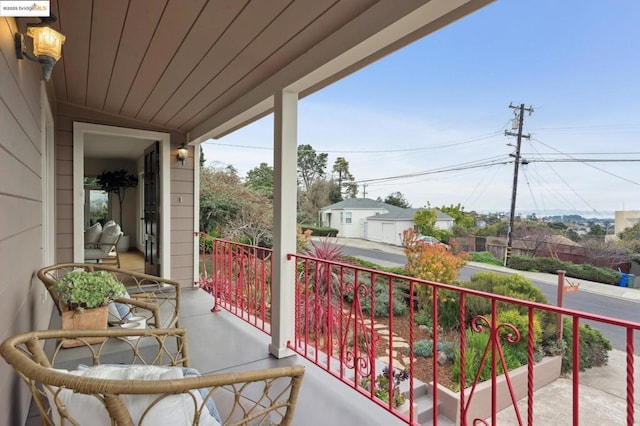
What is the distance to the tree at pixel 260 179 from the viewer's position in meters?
12.0

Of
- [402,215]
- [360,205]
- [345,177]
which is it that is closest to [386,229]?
[402,215]

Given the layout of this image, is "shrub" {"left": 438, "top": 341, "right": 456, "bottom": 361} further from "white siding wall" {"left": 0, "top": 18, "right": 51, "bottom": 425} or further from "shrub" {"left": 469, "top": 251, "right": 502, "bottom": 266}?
"shrub" {"left": 469, "top": 251, "right": 502, "bottom": 266}

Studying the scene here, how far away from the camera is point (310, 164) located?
55.9ft

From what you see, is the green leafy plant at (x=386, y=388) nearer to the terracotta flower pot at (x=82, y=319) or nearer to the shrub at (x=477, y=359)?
the shrub at (x=477, y=359)

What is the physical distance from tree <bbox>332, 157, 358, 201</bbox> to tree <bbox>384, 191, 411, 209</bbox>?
1716 millimetres

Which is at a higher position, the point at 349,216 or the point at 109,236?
the point at 349,216

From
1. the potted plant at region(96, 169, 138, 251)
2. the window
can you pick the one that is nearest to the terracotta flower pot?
the potted plant at region(96, 169, 138, 251)

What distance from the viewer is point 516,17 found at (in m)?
12.7

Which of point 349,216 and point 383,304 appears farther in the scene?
point 349,216

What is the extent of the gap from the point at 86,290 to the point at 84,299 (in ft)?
0.16

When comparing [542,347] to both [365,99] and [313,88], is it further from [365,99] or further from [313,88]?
[365,99]

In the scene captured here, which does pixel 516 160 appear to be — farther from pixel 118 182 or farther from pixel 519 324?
pixel 118 182

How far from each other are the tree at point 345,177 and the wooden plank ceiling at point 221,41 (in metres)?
14.1

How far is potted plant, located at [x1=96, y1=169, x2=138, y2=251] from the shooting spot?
28.2 feet
